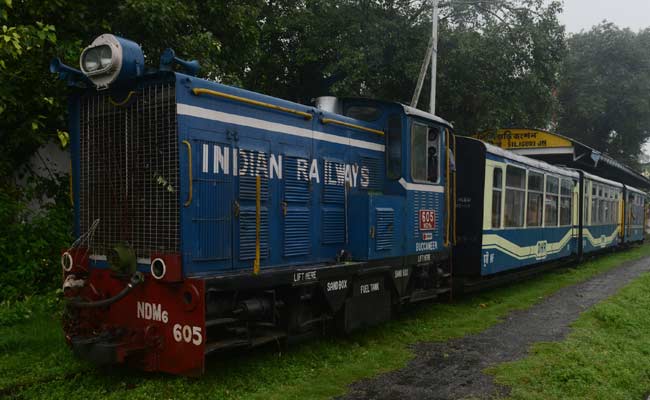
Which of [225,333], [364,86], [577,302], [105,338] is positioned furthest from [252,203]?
[364,86]

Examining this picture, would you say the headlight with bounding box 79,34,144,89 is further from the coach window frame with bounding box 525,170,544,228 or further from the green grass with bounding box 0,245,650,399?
the coach window frame with bounding box 525,170,544,228

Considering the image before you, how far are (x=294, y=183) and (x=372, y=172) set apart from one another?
168 cm

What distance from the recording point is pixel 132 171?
553 centimetres

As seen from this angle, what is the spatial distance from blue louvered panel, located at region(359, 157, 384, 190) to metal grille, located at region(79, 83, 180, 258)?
3.10m

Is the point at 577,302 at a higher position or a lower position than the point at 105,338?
lower

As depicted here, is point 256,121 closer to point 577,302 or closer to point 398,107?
point 398,107

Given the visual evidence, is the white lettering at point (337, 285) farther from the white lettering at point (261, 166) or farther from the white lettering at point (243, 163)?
the white lettering at point (243, 163)

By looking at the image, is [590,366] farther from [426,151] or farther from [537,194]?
[537,194]

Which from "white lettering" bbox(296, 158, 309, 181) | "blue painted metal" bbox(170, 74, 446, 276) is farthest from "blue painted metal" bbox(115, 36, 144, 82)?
"white lettering" bbox(296, 158, 309, 181)

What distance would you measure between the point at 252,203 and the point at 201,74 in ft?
15.0

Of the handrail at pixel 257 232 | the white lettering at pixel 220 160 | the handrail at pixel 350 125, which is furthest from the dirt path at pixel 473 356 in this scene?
the handrail at pixel 350 125

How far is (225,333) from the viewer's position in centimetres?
559

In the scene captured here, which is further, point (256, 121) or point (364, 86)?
point (364, 86)

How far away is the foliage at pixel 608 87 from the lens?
3234cm
